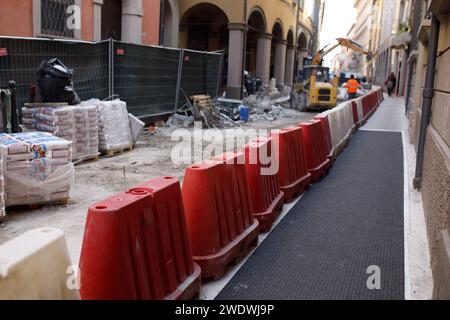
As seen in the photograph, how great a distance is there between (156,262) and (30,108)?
562 cm

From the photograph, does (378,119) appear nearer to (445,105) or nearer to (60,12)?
(60,12)

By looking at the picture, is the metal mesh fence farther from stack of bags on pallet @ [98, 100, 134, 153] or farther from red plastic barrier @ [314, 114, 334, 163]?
red plastic barrier @ [314, 114, 334, 163]

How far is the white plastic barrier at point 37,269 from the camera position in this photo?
214cm

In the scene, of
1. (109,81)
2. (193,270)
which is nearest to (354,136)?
(109,81)

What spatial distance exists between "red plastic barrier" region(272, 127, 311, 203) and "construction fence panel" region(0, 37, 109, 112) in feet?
15.1

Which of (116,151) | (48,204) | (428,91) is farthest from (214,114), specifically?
(48,204)

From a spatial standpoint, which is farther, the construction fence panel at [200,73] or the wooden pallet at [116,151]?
the construction fence panel at [200,73]

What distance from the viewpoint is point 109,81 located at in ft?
36.1

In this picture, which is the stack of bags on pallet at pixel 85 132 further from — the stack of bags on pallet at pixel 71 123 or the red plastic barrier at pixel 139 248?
the red plastic barrier at pixel 139 248

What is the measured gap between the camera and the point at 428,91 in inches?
280

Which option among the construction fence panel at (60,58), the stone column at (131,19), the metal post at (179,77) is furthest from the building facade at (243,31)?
the construction fence panel at (60,58)

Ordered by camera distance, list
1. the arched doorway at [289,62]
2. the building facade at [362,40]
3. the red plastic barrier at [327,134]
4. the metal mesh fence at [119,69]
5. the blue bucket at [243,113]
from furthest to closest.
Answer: the building facade at [362,40]
the arched doorway at [289,62]
the blue bucket at [243,113]
the red plastic barrier at [327,134]
the metal mesh fence at [119,69]

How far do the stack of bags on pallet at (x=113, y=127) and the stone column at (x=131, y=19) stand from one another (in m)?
6.82

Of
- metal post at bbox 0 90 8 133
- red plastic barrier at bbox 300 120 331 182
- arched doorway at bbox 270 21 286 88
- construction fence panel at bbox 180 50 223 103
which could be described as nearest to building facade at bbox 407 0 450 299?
red plastic barrier at bbox 300 120 331 182
